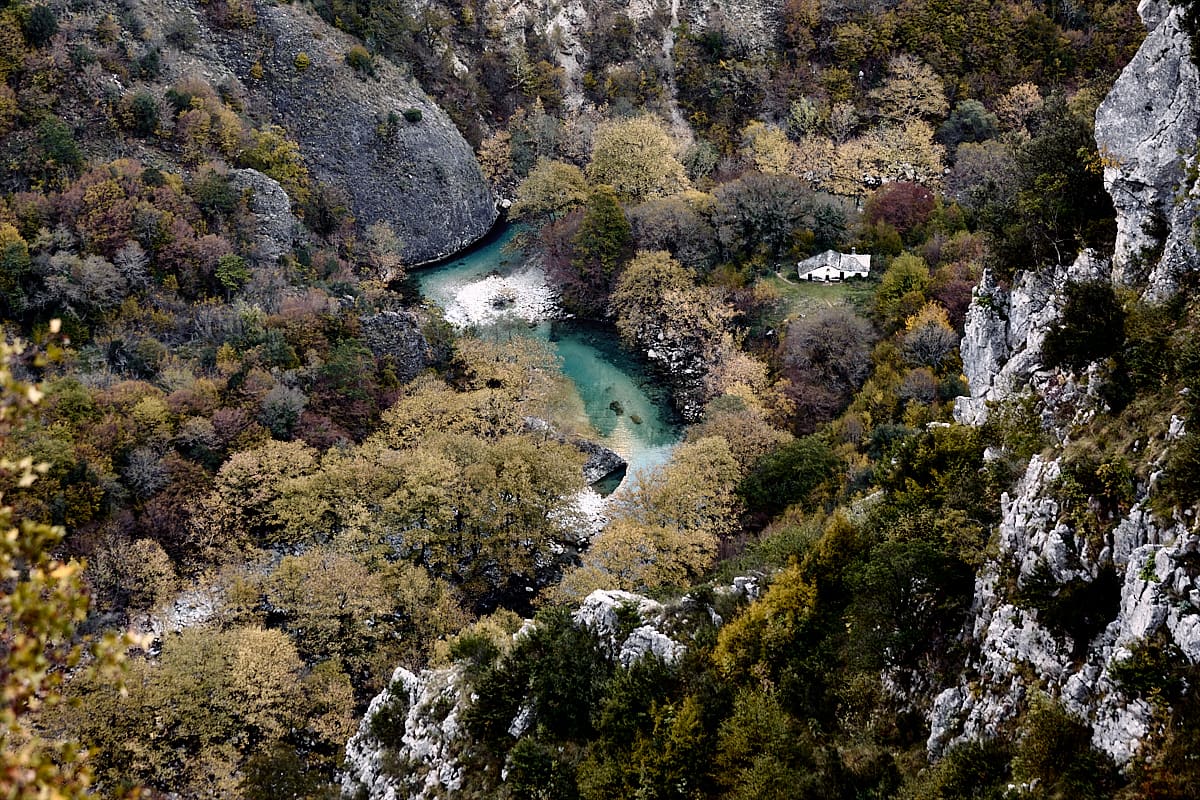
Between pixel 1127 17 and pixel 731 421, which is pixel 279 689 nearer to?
pixel 731 421

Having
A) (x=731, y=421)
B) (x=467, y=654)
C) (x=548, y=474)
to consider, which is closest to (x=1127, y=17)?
(x=731, y=421)

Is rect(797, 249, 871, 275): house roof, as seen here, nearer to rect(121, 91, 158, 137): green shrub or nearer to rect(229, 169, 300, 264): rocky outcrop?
rect(229, 169, 300, 264): rocky outcrop

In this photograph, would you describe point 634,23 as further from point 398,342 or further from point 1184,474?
point 1184,474

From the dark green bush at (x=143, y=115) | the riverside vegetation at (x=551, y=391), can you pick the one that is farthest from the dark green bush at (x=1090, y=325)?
the dark green bush at (x=143, y=115)

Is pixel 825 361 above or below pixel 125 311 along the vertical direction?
above

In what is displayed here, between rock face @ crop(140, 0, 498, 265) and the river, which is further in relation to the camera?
rock face @ crop(140, 0, 498, 265)

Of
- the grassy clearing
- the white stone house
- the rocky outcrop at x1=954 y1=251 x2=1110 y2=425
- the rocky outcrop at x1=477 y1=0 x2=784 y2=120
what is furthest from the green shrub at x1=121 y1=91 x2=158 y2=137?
the rocky outcrop at x1=954 y1=251 x2=1110 y2=425
